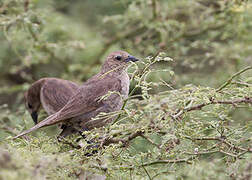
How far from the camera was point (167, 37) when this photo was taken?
6.88 meters

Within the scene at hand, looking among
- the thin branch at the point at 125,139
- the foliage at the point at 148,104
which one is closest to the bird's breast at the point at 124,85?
the foliage at the point at 148,104

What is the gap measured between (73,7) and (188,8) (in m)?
3.17

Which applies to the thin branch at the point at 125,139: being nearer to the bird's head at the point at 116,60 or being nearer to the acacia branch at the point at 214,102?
the acacia branch at the point at 214,102

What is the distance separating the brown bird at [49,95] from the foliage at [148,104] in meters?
0.41

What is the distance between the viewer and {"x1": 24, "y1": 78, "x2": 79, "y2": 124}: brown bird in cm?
579

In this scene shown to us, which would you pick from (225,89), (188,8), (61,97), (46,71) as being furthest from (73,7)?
(225,89)

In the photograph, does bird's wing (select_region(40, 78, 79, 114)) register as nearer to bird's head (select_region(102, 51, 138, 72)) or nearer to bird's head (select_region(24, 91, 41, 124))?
bird's head (select_region(24, 91, 41, 124))

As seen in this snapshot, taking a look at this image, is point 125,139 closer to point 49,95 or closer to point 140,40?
point 49,95

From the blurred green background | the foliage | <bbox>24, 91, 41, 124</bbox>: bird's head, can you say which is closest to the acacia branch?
the foliage

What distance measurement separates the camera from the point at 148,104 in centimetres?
236

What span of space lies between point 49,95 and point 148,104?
3.84 m

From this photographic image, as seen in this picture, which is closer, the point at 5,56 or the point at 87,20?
the point at 5,56

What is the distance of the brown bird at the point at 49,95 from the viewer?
5.79 metres

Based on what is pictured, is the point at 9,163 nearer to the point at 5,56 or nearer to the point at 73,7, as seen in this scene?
the point at 5,56
